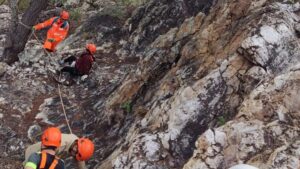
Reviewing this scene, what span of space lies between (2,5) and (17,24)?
14.9 ft

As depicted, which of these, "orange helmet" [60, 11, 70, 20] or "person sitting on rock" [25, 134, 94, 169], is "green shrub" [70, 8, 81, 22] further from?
"person sitting on rock" [25, 134, 94, 169]

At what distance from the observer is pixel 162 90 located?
8.38 meters

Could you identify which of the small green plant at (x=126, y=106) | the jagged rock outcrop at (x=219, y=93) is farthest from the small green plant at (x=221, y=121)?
the small green plant at (x=126, y=106)

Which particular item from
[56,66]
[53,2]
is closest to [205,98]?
[56,66]

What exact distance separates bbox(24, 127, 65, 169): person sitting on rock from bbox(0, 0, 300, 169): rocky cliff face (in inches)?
48.7

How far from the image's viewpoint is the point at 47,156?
5902 millimetres

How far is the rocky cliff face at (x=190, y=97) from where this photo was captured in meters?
5.74

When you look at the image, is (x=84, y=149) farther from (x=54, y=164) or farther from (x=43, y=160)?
(x=43, y=160)

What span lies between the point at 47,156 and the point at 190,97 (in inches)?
96.7

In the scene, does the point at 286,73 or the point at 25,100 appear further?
the point at 25,100

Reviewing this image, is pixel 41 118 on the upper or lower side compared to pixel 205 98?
lower

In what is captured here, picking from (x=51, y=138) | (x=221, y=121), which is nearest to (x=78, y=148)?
(x=51, y=138)

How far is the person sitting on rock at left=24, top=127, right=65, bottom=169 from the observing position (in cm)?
579

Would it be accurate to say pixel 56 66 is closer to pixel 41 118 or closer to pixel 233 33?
pixel 41 118
